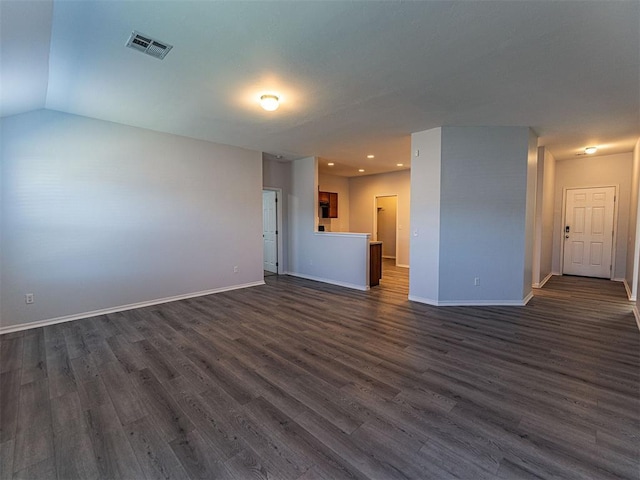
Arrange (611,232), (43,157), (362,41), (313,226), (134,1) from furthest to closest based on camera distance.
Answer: (313,226) → (611,232) → (43,157) → (362,41) → (134,1)

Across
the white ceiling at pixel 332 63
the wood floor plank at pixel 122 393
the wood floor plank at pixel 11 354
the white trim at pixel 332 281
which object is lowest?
the wood floor plank at pixel 122 393

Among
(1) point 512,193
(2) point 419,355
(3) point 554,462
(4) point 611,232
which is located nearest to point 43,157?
(2) point 419,355

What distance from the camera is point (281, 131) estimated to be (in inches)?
182

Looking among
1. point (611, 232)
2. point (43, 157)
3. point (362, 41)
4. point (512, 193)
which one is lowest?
point (611, 232)

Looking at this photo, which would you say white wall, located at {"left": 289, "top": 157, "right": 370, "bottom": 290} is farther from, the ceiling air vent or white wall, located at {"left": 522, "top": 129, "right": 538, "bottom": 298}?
the ceiling air vent

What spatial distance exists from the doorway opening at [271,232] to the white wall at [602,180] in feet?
22.1

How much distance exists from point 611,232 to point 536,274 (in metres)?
2.21

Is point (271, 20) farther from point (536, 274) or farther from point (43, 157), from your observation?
point (536, 274)

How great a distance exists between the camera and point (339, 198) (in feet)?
30.9

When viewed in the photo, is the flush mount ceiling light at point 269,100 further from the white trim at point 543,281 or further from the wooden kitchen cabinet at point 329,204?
the white trim at point 543,281

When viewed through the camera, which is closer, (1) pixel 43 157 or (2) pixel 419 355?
(2) pixel 419 355

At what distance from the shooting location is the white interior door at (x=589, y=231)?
632cm

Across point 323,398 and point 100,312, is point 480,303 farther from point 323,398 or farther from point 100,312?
point 100,312

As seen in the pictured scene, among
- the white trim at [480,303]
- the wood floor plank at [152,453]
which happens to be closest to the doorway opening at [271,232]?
the white trim at [480,303]
